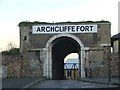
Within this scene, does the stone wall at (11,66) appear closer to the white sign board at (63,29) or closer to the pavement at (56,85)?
the white sign board at (63,29)

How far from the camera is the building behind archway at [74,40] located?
127 feet

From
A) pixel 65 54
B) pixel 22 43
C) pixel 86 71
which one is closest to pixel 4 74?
pixel 22 43

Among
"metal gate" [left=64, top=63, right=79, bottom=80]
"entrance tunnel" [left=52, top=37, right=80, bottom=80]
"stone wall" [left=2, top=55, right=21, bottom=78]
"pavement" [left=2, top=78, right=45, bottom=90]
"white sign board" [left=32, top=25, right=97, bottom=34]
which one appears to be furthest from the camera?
"metal gate" [left=64, top=63, right=79, bottom=80]

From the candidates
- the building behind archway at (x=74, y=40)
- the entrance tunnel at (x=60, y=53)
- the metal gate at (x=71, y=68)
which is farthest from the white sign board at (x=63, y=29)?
the metal gate at (x=71, y=68)

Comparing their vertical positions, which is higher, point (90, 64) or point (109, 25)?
point (109, 25)

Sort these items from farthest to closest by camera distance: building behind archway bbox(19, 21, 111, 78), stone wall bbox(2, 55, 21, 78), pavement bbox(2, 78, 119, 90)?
1. building behind archway bbox(19, 21, 111, 78)
2. stone wall bbox(2, 55, 21, 78)
3. pavement bbox(2, 78, 119, 90)

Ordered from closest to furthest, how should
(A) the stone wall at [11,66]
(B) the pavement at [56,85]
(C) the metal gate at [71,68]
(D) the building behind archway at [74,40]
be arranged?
(B) the pavement at [56,85] < (A) the stone wall at [11,66] < (D) the building behind archway at [74,40] < (C) the metal gate at [71,68]

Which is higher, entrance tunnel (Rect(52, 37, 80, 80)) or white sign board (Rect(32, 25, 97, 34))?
white sign board (Rect(32, 25, 97, 34))

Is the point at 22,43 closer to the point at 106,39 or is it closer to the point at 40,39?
the point at 40,39

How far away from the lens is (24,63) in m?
39.0

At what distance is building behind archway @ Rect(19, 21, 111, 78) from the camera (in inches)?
1526

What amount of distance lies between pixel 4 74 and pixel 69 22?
8.77 metres

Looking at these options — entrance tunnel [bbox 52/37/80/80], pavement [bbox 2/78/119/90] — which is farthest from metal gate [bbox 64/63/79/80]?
pavement [bbox 2/78/119/90]

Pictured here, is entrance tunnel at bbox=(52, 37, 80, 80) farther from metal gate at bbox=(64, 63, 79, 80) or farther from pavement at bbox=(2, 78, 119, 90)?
pavement at bbox=(2, 78, 119, 90)
